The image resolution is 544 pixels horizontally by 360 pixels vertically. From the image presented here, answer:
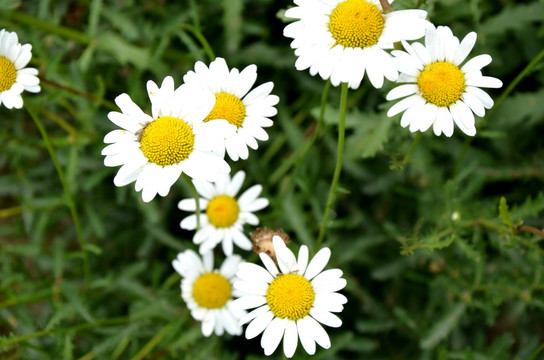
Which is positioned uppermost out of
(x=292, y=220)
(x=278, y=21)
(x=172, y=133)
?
(x=278, y=21)

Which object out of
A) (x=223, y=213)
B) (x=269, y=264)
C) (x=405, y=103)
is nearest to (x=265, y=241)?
(x=269, y=264)

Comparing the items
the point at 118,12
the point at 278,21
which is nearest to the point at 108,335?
the point at 118,12

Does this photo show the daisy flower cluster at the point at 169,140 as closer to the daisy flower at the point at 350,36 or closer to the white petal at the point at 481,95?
the daisy flower at the point at 350,36

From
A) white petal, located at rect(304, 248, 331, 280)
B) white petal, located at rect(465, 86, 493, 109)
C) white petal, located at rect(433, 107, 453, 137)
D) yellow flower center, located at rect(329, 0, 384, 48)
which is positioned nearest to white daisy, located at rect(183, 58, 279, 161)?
yellow flower center, located at rect(329, 0, 384, 48)

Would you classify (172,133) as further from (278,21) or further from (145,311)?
(278,21)

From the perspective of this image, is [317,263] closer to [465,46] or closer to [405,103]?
[405,103]

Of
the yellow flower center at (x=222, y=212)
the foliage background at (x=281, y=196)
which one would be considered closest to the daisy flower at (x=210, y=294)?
the yellow flower center at (x=222, y=212)
